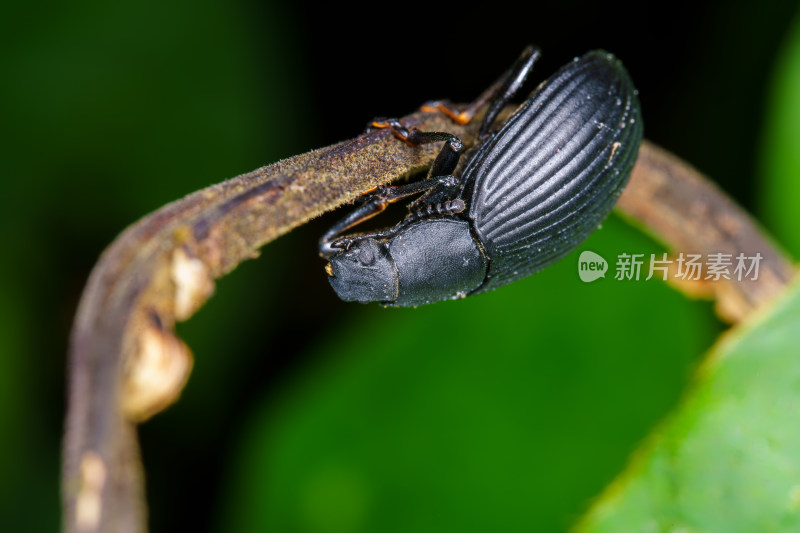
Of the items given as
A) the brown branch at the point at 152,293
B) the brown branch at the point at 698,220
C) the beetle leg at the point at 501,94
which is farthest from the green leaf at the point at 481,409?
the brown branch at the point at 152,293

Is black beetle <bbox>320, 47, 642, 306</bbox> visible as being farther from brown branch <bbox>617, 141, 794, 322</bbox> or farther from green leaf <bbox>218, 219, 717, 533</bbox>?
green leaf <bbox>218, 219, 717, 533</bbox>

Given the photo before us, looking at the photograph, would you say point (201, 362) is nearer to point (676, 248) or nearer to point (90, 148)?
point (90, 148)

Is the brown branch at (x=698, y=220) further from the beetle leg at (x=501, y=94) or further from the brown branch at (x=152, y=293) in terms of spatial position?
the brown branch at (x=152, y=293)

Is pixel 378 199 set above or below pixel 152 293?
below

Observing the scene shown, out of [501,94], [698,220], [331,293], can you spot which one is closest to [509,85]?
[501,94]

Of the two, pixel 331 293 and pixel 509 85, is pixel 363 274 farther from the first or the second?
pixel 331 293

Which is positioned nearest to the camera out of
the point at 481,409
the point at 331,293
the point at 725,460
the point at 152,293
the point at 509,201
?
the point at 152,293

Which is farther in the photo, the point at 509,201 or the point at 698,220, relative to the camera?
the point at 698,220

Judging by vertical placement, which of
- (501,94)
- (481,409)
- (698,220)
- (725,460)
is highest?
(501,94)
